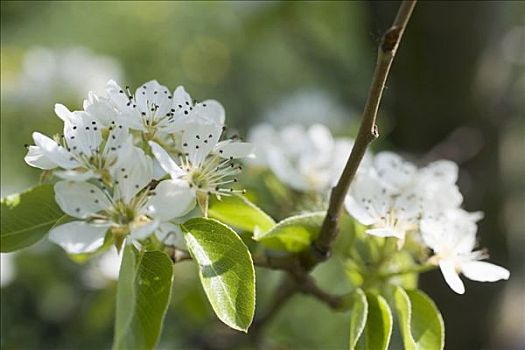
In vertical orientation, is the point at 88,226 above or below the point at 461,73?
below

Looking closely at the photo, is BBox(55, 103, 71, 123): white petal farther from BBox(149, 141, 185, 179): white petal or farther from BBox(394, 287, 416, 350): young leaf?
BBox(394, 287, 416, 350): young leaf

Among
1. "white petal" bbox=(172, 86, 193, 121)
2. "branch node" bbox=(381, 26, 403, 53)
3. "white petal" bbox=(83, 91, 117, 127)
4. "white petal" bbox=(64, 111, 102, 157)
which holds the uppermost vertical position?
"branch node" bbox=(381, 26, 403, 53)

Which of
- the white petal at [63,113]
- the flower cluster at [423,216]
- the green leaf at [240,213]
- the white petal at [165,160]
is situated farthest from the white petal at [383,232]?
the white petal at [63,113]

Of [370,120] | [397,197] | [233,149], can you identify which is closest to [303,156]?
[397,197]

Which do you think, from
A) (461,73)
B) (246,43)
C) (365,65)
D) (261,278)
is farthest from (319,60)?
(261,278)

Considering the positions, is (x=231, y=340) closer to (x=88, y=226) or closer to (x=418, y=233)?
(x=418, y=233)

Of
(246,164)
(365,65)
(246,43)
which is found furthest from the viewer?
(246,43)

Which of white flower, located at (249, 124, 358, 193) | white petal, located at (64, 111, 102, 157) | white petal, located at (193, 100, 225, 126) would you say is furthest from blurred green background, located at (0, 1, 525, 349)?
white petal, located at (64, 111, 102, 157)
